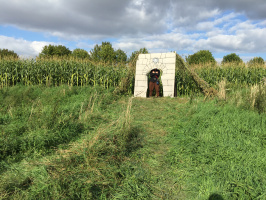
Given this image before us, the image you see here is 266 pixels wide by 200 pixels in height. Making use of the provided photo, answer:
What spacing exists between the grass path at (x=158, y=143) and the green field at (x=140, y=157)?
0.06 ft

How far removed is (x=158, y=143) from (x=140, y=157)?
90 cm

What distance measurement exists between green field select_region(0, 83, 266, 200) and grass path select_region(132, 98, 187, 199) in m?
0.02

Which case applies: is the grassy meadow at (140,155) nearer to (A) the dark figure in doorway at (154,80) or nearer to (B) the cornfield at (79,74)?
(A) the dark figure in doorway at (154,80)

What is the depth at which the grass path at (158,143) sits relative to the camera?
3080 millimetres

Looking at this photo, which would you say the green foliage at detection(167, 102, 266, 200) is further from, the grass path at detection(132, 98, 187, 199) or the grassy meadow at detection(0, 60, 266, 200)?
the grass path at detection(132, 98, 187, 199)

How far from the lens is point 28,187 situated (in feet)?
9.61

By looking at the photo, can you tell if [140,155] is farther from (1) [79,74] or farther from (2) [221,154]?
(1) [79,74]

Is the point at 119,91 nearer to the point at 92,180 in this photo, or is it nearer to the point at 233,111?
the point at 233,111

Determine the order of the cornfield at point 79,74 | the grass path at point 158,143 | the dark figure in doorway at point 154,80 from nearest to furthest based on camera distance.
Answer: the grass path at point 158,143
the dark figure in doorway at point 154,80
the cornfield at point 79,74

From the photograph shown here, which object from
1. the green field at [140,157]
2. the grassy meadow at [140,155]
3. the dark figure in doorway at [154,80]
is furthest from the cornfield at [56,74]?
the green field at [140,157]

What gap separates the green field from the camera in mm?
2832

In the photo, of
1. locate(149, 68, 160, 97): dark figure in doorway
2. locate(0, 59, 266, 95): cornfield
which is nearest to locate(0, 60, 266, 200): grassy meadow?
locate(149, 68, 160, 97): dark figure in doorway

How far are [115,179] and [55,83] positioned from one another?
10359 mm

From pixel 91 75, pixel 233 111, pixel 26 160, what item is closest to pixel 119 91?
pixel 91 75
